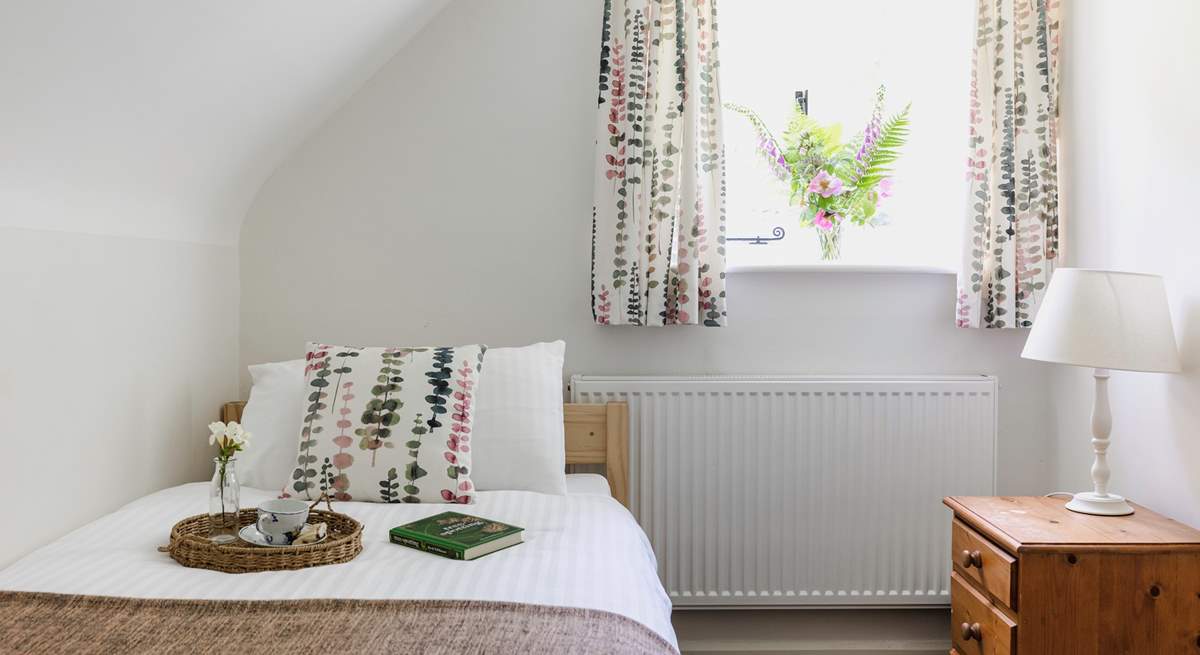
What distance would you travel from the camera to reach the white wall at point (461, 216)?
2639 mm

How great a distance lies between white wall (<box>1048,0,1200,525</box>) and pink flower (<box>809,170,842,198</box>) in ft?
2.03

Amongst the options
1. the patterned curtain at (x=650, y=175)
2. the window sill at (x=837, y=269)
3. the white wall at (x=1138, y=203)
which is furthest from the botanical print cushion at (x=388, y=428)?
the white wall at (x=1138, y=203)

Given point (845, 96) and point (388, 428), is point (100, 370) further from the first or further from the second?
point (845, 96)

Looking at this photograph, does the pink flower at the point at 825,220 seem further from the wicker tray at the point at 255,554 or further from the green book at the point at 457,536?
the wicker tray at the point at 255,554

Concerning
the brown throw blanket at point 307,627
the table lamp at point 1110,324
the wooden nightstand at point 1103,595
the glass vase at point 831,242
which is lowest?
the wooden nightstand at point 1103,595

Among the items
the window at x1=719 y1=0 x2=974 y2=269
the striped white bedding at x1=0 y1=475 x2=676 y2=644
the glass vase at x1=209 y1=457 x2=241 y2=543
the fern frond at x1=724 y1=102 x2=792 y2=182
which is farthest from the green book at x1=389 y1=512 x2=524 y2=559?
the fern frond at x1=724 y1=102 x2=792 y2=182

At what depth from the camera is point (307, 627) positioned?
1.32 meters

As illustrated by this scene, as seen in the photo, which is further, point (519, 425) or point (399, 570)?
point (519, 425)

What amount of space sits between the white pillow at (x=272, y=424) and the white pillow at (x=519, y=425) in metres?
0.43

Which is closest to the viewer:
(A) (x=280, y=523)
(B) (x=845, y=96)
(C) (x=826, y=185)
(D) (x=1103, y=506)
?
(A) (x=280, y=523)

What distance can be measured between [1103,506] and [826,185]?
1.12 meters

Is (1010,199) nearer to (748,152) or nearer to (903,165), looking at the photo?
(903,165)

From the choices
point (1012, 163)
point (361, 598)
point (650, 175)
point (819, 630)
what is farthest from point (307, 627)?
point (1012, 163)

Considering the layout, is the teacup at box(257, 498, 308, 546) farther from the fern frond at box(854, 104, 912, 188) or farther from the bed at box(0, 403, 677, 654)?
the fern frond at box(854, 104, 912, 188)
